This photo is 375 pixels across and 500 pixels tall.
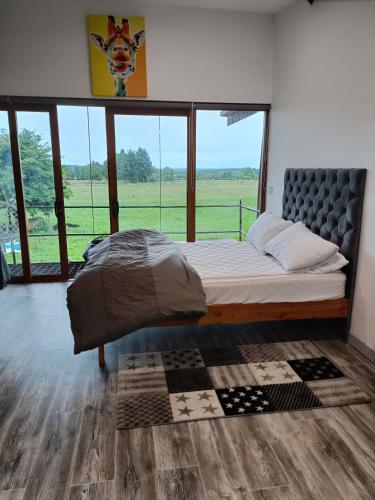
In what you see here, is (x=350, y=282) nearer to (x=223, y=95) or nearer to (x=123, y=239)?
(x=123, y=239)

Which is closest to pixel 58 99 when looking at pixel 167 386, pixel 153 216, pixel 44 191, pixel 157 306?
pixel 44 191

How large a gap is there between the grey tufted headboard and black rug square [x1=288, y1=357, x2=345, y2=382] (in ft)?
2.11

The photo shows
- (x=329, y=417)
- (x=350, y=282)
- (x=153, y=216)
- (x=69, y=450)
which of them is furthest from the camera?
(x=153, y=216)

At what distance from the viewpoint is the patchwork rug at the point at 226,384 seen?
221 centimetres

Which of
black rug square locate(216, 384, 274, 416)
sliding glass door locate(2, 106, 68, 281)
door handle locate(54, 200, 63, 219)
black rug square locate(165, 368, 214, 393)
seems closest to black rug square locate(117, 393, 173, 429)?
black rug square locate(165, 368, 214, 393)

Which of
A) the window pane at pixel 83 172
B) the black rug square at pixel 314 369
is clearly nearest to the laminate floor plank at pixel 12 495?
the black rug square at pixel 314 369

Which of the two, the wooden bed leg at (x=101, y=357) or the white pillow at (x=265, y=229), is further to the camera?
the white pillow at (x=265, y=229)

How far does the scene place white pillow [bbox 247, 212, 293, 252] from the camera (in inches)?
147

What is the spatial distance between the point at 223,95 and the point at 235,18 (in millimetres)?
897

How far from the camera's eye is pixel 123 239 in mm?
3389

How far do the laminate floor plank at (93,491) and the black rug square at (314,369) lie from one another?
1.50 meters

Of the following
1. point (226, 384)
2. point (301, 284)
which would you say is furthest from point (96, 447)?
point (301, 284)

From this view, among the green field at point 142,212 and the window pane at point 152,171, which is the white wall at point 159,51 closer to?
the window pane at point 152,171

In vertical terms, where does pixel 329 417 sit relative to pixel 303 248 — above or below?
below
